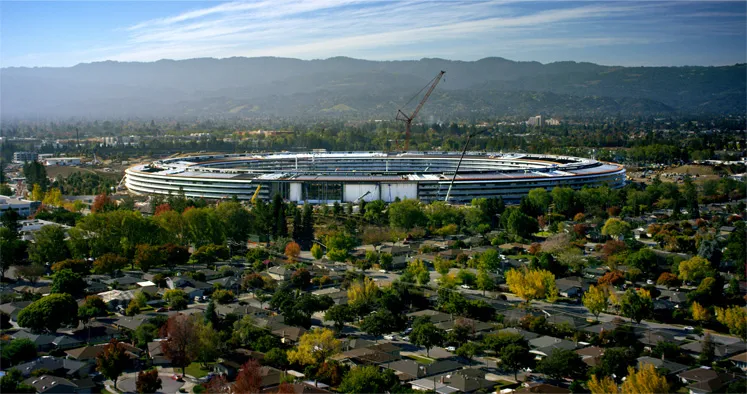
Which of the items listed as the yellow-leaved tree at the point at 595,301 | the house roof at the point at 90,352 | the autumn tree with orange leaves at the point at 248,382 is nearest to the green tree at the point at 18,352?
the house roof at the point at 90,352

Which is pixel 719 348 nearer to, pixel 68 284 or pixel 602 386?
pixel 602 386

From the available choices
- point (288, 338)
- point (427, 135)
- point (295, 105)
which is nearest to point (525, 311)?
point (288, 338)

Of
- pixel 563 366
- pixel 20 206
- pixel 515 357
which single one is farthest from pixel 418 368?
pixel 20 206

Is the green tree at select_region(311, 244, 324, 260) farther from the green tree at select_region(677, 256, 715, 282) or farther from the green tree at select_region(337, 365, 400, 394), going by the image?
the green tree at select_region(337, 365, 400, 394)

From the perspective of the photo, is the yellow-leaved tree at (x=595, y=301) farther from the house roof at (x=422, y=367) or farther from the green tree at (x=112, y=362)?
the green tree at (x=112, y=362)

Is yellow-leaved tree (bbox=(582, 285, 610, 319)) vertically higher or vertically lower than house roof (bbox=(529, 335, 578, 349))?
higher

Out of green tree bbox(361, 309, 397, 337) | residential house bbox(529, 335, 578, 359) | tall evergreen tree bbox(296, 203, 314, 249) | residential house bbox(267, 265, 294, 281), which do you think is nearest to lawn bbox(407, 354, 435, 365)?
green tree bbox(361, 309, 397, 337)
